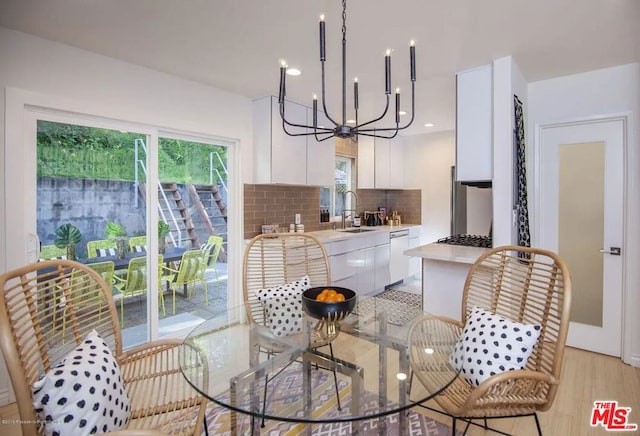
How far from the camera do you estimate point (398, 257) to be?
5.09 m

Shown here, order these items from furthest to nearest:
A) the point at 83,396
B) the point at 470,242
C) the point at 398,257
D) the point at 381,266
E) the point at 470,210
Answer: the point at 398,257 < the point at 470,210 < the point at 381,266 < the point at 470,242 < the point at 83,396

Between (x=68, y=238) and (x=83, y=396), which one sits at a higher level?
(x=68, y=238)

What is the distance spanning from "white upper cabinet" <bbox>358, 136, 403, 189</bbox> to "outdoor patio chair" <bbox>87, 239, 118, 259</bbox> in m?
3.39

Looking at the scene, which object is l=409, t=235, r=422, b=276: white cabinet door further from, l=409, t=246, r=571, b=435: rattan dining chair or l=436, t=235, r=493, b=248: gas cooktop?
l=409, t=246, r=571, b=435: rattan dining chair

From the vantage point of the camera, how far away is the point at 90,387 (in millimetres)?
1125

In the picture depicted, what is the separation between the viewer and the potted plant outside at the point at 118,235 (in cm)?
272

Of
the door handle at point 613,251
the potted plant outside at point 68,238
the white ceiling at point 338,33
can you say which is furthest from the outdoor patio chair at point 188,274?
the door handle at point 613,251

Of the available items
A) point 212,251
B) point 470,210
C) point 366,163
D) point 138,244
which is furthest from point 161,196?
point 470,210

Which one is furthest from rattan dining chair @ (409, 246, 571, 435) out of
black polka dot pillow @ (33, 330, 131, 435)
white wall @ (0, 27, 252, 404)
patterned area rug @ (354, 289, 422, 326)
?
white wall @ (0, 27, 252, 404)

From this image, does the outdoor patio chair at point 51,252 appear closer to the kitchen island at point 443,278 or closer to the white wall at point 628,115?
the kitchen island at point 443,278

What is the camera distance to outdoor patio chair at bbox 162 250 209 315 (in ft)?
10.4

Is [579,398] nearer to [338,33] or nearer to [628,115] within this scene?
[628,115]

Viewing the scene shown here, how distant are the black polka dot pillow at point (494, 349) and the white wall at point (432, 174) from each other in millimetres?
4036

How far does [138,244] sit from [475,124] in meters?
3.00
